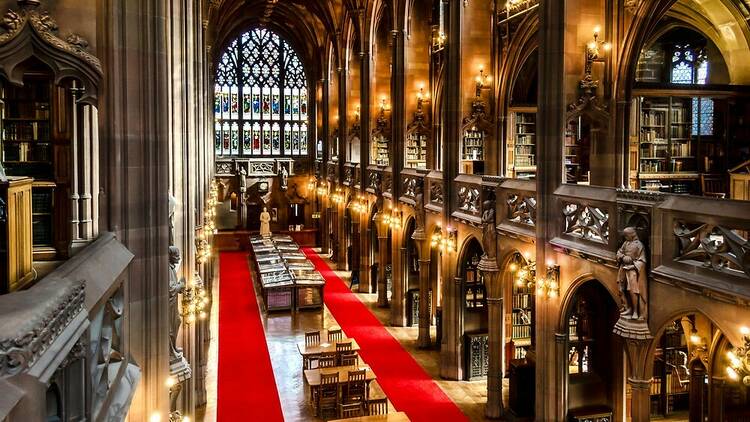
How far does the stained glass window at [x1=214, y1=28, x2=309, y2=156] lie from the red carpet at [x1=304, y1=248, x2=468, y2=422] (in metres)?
17.4

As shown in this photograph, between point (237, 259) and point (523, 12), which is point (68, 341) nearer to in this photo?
point (523, 12)

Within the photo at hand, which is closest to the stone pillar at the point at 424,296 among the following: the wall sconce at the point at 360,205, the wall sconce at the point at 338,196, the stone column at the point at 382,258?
the stone column at the point at 382,258

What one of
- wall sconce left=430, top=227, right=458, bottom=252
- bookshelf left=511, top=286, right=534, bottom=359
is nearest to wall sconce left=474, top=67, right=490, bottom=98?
wall sconce left=430, top=227, right=458, bottom=252

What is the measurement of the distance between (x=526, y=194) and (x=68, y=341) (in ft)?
34.4

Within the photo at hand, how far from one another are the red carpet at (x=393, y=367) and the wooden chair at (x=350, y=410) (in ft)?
3.31

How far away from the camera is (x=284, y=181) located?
126ft

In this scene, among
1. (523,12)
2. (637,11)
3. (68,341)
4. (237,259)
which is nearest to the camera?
(68,341)

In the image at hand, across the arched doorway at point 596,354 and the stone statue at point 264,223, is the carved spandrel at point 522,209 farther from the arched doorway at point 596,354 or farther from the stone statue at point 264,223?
the stone statue at point 264,223

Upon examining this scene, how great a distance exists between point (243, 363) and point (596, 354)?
359 inches

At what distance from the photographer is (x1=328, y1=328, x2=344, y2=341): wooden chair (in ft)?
54.3

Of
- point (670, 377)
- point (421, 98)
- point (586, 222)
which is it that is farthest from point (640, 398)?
point (421, 98)

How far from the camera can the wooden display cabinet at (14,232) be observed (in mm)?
4578

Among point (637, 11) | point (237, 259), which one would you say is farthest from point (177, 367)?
point (237, 259)

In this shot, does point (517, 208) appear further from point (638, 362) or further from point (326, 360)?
point (326, 360)
